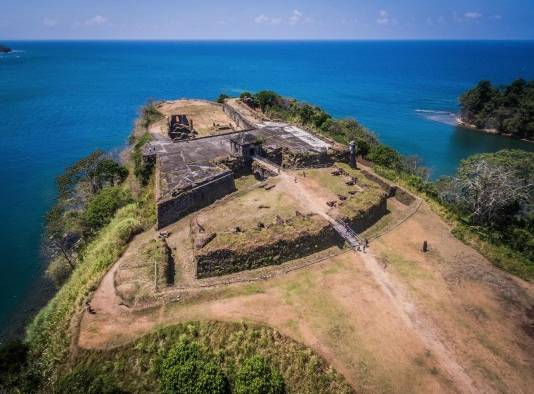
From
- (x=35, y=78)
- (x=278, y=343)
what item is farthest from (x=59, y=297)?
(x=35, y=78)

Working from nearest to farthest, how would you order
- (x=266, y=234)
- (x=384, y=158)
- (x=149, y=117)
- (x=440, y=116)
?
(x=266, y=234)
(x=384, y=158)
(x=149, y=117)
(x=440, y=116)

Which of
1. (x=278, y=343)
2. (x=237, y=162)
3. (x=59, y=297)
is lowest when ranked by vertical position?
(x=59, y=297)

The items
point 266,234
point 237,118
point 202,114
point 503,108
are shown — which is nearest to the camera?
point 266,234

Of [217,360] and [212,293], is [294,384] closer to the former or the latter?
[217,360]

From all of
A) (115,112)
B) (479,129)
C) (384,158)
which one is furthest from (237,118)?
(479,129)

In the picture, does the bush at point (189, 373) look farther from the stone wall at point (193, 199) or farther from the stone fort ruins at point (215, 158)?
the stone fort ruins at point (215, 158)

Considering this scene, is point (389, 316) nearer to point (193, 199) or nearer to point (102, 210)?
point (193, 199)
